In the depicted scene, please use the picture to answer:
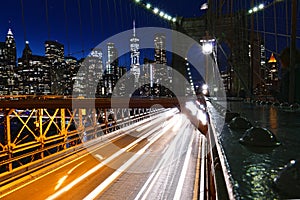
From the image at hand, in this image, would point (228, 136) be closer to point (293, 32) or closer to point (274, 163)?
point (274, 163)

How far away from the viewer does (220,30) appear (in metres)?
23.5

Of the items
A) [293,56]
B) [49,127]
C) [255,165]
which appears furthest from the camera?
[49,127]

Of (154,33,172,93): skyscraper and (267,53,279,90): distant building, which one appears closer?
(267,53,279,90): distant building

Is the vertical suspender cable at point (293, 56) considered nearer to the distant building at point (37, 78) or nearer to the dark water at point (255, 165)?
the dark water at point (255, 165)

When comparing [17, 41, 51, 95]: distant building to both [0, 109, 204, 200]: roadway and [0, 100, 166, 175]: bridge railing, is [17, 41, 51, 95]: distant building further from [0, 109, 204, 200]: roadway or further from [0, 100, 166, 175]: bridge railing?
[0, 109, 204, 200]: roadway

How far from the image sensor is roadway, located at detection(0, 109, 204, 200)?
7.10 m

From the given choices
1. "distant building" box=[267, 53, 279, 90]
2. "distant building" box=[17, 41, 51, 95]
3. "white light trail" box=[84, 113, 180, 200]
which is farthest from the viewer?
"distant building" box=[17, 41, 51, 95]

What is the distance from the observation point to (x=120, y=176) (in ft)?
29.1

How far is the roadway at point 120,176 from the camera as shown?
7102mm

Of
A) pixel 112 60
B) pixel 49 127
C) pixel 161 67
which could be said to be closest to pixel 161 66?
pixel 161 67

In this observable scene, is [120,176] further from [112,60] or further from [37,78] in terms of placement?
[112,60]

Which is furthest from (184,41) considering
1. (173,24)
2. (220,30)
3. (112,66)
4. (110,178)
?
(110,178)

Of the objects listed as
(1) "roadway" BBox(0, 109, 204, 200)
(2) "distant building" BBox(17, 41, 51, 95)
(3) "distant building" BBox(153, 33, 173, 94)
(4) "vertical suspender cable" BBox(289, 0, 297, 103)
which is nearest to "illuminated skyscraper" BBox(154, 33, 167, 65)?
(3) "distant building" BBox(153, 33, 173, 94)

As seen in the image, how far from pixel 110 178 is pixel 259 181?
8.11 metres
